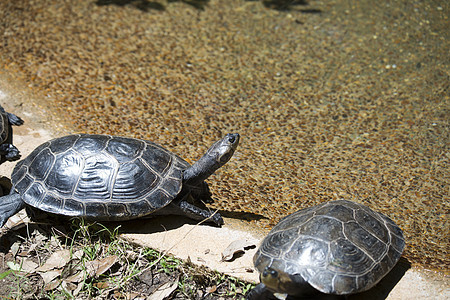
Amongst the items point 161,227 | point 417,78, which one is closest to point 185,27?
point 417,78

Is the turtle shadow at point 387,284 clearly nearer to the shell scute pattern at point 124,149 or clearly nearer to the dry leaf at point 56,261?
Answer: the shell scute pattern at point 124,149

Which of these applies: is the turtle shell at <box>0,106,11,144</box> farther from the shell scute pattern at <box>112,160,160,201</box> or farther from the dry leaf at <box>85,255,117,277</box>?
the dry leaf at <box>85,255,117,277</box>

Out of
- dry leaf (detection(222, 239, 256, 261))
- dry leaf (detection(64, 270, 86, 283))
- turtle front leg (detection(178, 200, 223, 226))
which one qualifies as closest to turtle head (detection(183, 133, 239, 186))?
turtle front leg (detection(178, 200, 223, 226))

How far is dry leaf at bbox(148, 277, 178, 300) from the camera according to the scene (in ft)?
10.0

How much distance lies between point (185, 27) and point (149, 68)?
1.08 metres

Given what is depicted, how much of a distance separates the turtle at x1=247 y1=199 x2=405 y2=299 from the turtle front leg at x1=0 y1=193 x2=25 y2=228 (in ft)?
6.19

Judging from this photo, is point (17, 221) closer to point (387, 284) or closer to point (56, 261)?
point (56, 261)

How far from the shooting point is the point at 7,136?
14.1ft

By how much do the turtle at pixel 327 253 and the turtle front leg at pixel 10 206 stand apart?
189cm

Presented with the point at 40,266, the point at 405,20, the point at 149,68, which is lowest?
the point at 40,266

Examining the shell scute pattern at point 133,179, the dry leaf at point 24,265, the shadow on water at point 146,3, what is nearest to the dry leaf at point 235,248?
the shell scute pattern at point 133,179

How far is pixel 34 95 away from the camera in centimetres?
484

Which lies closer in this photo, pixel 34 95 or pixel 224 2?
pixel 34 95

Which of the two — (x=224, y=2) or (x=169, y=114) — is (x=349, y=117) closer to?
(x=169, y=114)
